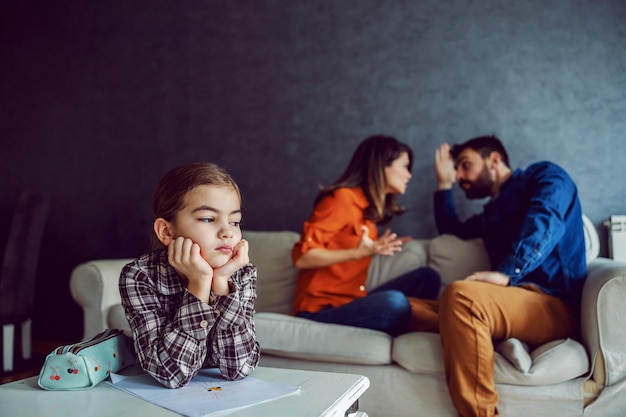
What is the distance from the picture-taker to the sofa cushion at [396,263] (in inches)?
99.3

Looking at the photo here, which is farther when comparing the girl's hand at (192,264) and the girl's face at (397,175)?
the girl's face at (397,175)

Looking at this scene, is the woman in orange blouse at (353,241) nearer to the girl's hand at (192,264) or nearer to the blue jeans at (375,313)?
the blue jeans at (375,313)

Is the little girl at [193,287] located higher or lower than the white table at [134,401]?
higher

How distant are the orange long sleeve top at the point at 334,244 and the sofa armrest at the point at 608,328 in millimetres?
858

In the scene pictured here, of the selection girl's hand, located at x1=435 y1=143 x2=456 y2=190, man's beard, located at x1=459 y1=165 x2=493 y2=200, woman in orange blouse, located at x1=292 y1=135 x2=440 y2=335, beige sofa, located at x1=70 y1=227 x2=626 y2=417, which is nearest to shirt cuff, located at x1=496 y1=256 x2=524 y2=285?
beige sofa, located at x1=70 y1=227 x2=626 y2=417

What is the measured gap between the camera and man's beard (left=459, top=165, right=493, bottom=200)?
2.46 m

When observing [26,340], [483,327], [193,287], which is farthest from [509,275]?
[26,340]

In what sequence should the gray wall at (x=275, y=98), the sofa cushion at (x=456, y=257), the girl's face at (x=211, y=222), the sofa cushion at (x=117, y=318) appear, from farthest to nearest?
the gray wall at (x=275, y=98), the sofa cushion at (x=456, y=257), the sofa cushion at (x=117, y=318), the girl's face at (x=211, y=222)

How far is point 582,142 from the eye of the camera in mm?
2617

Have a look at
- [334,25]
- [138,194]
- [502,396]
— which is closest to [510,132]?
[334,25]

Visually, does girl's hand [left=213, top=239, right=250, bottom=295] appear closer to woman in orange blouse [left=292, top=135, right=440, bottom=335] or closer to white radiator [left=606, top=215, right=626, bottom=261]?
woman in orange blouse [left=292, top=135, right=440, bottom=335]

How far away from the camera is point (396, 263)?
2.54 metres

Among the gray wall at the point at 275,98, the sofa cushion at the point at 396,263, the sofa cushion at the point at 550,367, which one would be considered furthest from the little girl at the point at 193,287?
the gray wall at the point at 275,98

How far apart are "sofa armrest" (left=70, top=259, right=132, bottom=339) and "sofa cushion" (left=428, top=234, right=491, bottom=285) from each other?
1.34 m
